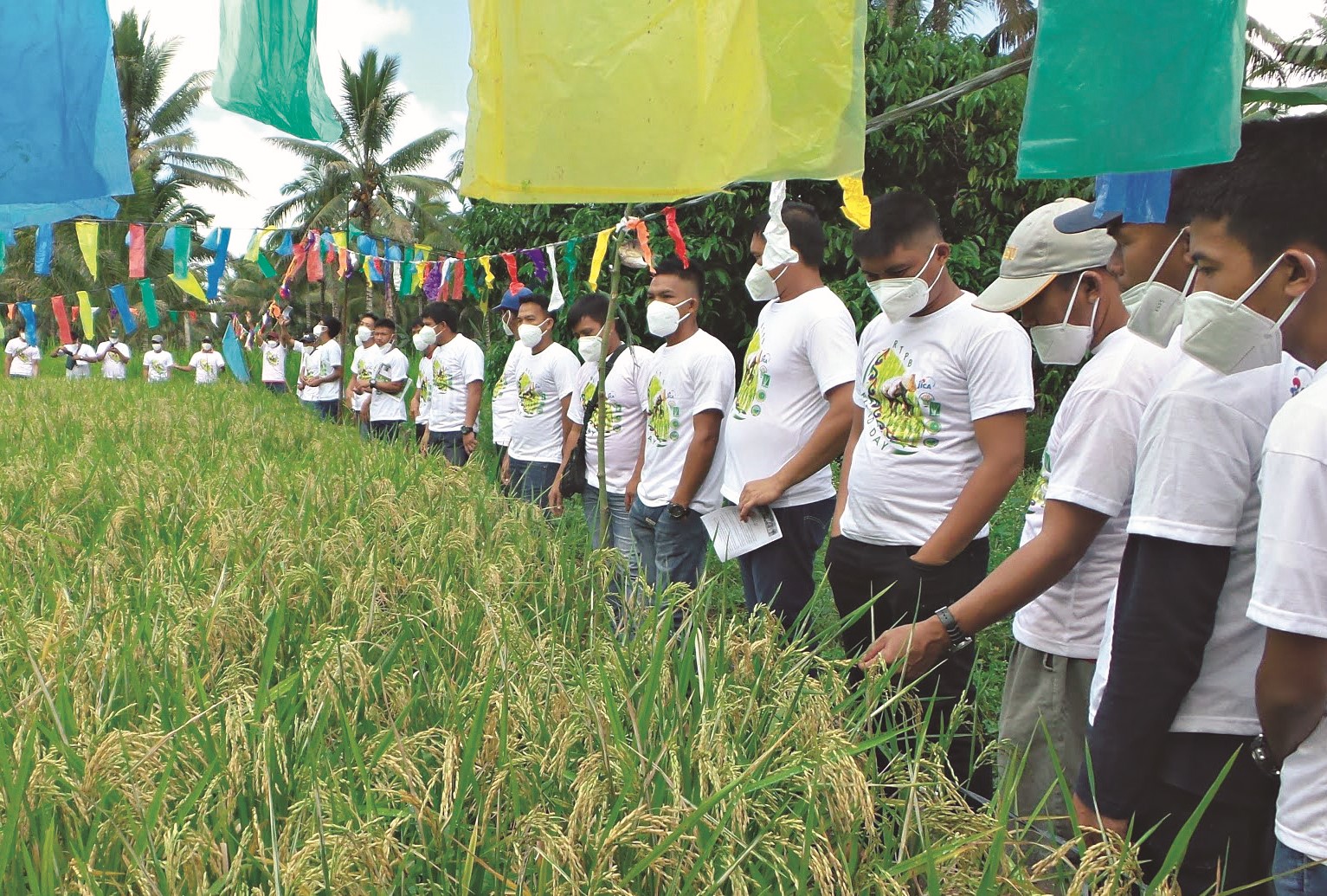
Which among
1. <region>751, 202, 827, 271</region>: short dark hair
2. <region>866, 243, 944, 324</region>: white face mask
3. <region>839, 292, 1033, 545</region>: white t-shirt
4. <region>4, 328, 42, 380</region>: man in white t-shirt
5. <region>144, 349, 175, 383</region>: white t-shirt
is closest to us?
<region>839, 292, 1033, 545</region>: white t-shirt

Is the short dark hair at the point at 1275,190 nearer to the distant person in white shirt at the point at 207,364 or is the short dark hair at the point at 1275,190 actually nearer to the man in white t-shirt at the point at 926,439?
the man in white t-shirt at the point at 926,439

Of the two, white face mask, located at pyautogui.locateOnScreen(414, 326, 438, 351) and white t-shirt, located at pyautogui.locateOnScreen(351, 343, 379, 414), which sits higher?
white face mask, located at pyautogui.locateOnScreen(414, 326, 438, 351)

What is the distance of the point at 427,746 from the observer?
67.5 inches

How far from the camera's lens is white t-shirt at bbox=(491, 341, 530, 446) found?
5.99m

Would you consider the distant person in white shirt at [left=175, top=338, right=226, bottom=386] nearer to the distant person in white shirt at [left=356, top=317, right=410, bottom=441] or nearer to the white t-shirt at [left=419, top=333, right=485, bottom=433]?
the distant person in white shirt at [left=356, top=317, right=410, bottom=441]

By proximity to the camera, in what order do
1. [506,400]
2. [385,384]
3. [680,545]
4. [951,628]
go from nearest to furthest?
[951,628]
[680,545]
[506,400]
[385,384]

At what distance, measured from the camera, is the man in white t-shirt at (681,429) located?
3.69m

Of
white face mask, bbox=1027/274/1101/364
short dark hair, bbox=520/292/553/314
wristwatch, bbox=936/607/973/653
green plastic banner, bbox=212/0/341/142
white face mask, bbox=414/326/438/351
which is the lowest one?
wristwatch, bbox=936/607/973/653

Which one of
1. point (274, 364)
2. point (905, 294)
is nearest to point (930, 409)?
point (905, 294)

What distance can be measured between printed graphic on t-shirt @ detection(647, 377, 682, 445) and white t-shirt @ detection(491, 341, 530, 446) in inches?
82.1

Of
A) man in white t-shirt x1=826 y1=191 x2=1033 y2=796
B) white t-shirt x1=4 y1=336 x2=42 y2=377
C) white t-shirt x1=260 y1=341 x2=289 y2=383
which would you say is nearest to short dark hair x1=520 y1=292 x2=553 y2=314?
man in white t-shirt x1=826 y1=191 x2=1033 y2=796

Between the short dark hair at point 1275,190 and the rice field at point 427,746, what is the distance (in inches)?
32.4

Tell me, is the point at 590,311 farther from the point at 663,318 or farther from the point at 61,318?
the point at 61,318

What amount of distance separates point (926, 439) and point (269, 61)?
1622mm
